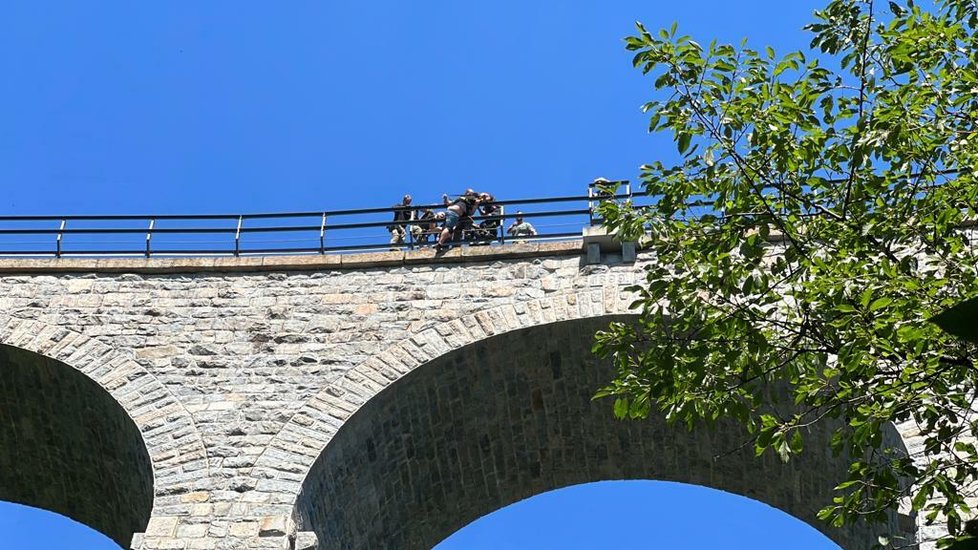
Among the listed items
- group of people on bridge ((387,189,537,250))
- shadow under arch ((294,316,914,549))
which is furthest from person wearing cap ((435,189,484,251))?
shadow under arch ((294,316,914,549))

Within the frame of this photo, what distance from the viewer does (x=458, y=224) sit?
15.4m

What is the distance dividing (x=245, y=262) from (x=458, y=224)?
2600 mm

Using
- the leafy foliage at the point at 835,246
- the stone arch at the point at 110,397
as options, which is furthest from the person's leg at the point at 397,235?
the leafy foliage at the point at 835,246

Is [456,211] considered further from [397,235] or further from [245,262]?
[245,262]

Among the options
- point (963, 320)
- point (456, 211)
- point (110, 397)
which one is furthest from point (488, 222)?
point (963, 320)

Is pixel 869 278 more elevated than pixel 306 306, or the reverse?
pixel 306 306

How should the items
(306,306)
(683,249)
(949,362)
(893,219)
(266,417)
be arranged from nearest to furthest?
(949,362), (893,219), (683,249), (266,417), (306,306)

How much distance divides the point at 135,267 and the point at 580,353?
213 inches

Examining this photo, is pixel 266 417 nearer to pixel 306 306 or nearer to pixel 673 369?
pixel 306 306

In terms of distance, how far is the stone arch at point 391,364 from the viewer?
42.9 feet

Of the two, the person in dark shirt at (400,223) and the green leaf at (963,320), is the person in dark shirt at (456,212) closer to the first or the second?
the person in dark shirt at (400,223)

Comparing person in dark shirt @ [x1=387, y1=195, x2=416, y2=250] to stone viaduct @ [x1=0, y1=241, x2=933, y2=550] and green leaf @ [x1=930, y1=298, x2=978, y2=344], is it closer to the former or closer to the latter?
stone viaduct @ [x1=0, y1=241, x2=933, y2=550]

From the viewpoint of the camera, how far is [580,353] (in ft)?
46.4

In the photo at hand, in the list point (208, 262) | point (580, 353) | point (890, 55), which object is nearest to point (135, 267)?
point (208, 262)
